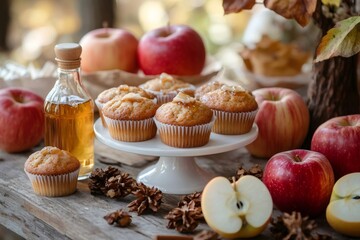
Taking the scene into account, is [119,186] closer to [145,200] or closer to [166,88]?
[145,200]

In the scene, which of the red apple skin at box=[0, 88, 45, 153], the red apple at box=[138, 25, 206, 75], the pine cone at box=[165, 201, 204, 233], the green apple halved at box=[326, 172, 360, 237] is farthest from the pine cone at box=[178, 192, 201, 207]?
the red apple at box=[138, 25, 206, 75]

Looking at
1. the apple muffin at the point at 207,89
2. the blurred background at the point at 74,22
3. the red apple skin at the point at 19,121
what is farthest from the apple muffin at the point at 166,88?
the blurred background at the point at 74,22

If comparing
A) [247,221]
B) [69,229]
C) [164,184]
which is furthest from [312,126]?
[69,229]

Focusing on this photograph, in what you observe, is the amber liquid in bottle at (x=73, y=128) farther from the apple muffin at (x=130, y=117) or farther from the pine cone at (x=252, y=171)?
the pine cone at (x=252, y=171)

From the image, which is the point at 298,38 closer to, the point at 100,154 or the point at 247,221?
the point at 100,154

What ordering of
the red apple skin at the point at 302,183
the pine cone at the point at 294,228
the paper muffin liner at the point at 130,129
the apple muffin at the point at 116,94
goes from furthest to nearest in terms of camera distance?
the apple muffin at the point at 116,94
the paper muffin liner at the point at 130,129
the red apple skin at the point at 302,183
the pine cone at the point at 294,228

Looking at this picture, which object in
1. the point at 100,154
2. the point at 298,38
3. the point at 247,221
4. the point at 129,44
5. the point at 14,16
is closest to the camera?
the point at 247,221
